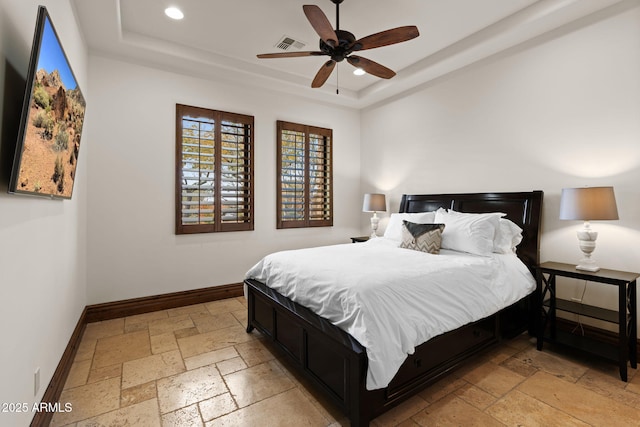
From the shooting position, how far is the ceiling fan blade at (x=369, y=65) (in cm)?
284

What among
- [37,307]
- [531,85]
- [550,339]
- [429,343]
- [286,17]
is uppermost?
[286,17]

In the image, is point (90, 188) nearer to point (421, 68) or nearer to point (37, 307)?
point (37, 307)

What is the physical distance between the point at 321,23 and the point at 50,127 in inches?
74.6

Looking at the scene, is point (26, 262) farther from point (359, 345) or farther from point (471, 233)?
point (471, 233)

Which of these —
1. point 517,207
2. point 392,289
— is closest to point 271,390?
point 392,289

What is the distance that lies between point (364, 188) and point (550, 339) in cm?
345

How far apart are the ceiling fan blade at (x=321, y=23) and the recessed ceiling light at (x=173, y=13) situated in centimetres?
153

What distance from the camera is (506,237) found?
9.98 ft

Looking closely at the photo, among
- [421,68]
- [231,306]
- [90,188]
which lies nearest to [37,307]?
[90,188]

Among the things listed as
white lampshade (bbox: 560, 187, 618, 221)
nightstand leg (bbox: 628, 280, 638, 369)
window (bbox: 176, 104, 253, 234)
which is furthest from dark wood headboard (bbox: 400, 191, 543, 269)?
window (bbox: 176, 104, 253, 234)

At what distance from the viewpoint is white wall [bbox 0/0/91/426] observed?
129 centimetres

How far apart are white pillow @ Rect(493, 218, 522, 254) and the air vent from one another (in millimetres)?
2956

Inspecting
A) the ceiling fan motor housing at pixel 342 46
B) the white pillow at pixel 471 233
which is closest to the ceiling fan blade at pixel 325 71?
the ceiling fan motor housing at pixel 342 46

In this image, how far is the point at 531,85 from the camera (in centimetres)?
321
